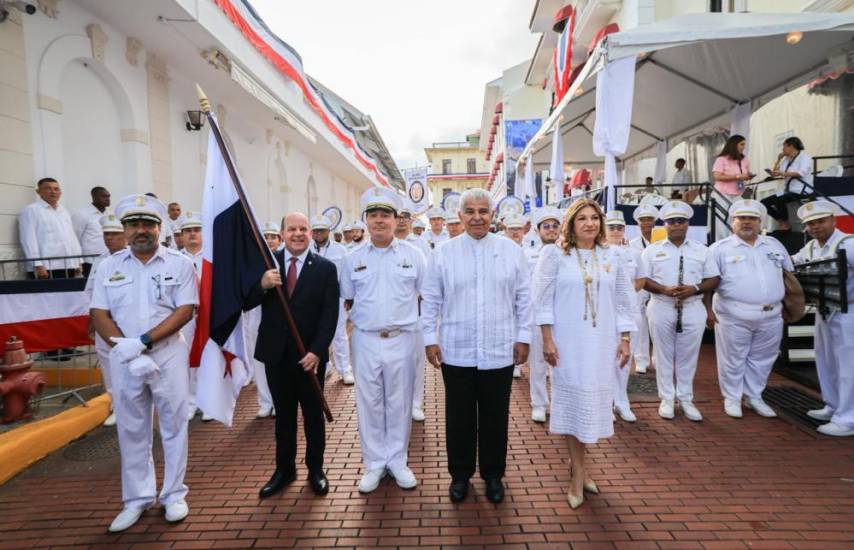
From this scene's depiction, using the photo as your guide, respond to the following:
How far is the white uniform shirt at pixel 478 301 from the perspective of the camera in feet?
11.2

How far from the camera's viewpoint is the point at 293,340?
11.7 ft

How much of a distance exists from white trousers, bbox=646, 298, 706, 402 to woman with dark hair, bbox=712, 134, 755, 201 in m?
4.33

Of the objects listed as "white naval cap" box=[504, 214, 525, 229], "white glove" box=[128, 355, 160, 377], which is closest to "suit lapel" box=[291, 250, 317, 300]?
"white glove" box=[128, 355, 160, 377]

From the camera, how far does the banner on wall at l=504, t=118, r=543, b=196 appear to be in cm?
2864

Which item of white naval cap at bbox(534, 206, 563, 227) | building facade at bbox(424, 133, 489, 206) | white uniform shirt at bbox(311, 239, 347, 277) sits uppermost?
building facade at bbox(424, 133, 489, 206)

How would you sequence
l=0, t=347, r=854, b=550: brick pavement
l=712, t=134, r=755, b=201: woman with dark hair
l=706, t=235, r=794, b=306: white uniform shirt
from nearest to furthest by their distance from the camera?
1. l=0, t=347, r=854, b=550: brick pavement
2. l=706, t=235, r=794, b=306: white uniform shirt
3. l=712, t=134, r=755, b=201: woman with dark hair

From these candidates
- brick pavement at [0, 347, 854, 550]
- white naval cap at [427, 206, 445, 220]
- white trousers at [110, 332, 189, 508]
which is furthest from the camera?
white naval cap at [427, 206, 445, 220]

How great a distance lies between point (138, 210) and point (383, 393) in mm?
2210

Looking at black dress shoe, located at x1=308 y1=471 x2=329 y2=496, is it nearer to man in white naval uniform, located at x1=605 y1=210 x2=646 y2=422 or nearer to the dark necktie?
the dark necktie

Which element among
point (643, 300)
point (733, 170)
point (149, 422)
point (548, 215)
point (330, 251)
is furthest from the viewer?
point (733, 170)

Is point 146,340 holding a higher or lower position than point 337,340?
higher

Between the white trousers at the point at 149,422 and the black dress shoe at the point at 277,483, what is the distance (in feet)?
1.80

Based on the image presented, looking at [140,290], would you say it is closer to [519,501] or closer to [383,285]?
[383,285]

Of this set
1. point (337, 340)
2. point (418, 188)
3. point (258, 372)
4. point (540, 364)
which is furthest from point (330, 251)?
point (418, 188)
